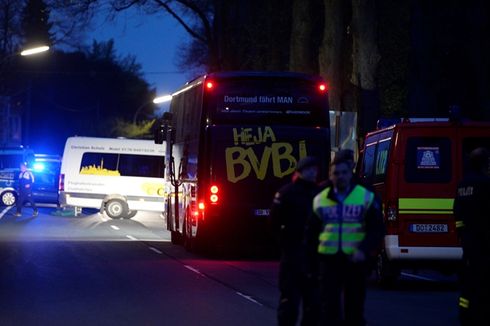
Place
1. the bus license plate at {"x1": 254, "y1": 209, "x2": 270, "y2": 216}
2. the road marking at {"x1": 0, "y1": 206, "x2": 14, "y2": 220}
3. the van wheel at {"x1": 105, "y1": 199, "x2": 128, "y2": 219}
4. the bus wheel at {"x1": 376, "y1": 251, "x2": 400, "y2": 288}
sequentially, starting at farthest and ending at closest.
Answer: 1. the road marking at {"x1": 0, "y1": 206, "x2": 14, "y2": 220}
2. the van wheel at {"x1": 105, "y1": 199, "x2": 128, "y2": 219}
3. the bus license plate at {"x1": 254, "y1": 209, "x2": 270, "y2": 216}
4. the bus wheel at {"x1": 376, "y1": 251, "x2": 400, "y2": 288}

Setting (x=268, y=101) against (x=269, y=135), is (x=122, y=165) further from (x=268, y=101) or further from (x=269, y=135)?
(x=269, y=135)

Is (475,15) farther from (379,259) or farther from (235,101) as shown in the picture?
(379,259)

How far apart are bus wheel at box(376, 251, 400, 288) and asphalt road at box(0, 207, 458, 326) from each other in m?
0.16

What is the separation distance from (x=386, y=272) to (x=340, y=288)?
8.07 m

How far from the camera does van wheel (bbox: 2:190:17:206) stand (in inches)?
1997

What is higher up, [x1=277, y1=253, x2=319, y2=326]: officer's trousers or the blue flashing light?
the blue flashing light

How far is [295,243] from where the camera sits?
38.1ft

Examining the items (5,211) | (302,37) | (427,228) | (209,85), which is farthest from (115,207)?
(427,228)

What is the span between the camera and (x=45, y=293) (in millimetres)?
16844

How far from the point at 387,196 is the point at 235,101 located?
7.40 metres

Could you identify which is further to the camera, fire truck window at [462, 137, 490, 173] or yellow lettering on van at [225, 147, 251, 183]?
yellow lettering on van at [225, 147, 251, 183]

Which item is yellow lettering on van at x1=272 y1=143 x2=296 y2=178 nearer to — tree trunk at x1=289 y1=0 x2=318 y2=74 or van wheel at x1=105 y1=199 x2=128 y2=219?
tree trunk at x1=289 y1=0 x2=318 y2=74

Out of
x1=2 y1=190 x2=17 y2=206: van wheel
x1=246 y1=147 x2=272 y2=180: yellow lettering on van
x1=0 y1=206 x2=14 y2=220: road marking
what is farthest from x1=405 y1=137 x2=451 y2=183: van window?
x1=2 y1=190 x2=17 y2=206: van wheel

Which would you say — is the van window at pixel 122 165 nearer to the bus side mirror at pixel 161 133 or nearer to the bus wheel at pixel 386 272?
the bus side mirror at pixel 161 133
